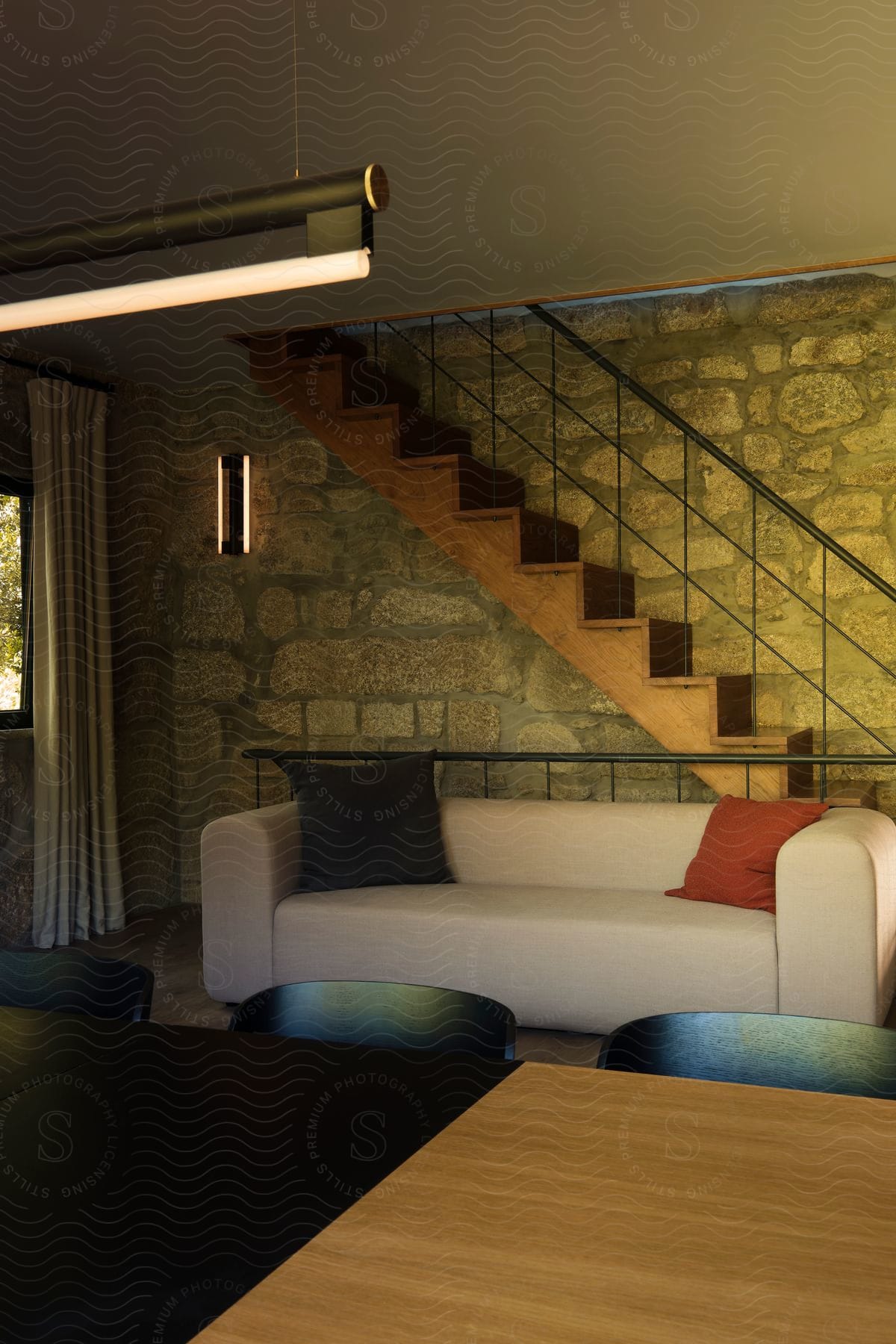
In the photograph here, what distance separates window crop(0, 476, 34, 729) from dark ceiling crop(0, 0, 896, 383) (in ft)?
3.88

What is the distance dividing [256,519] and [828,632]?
2.84 meters

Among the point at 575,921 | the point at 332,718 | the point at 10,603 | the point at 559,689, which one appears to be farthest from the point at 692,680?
the point at 10,603

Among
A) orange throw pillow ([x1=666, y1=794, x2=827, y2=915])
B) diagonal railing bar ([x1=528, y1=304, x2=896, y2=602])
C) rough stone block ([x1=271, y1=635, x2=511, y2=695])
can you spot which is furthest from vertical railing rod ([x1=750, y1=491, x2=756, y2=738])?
rough stone block ([x1=271, y1=635, x2=511, y2=695])

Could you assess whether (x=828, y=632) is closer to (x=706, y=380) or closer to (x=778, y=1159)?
(x=706, y=380)

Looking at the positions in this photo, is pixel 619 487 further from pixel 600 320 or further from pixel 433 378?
pixel 433 378

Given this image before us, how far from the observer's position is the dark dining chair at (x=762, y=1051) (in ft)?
4.93

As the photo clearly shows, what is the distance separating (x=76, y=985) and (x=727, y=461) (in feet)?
11.1

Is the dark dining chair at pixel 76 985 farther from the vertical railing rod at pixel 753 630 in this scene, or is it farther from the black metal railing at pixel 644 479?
the vertical railing rod at pixel 753 630

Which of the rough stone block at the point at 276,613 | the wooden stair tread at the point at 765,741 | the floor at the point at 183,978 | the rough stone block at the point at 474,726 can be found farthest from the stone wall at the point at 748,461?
the floor at the point at 183,978

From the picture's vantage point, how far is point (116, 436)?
19.4 ft

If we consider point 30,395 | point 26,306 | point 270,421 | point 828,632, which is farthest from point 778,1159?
point 270,421

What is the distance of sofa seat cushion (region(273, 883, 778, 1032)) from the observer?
3.56 m

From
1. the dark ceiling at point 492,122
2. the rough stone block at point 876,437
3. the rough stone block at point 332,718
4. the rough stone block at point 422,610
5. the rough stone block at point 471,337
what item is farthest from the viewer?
the rough stone block at point 332,718

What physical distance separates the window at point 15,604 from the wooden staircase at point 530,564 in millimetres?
1233
